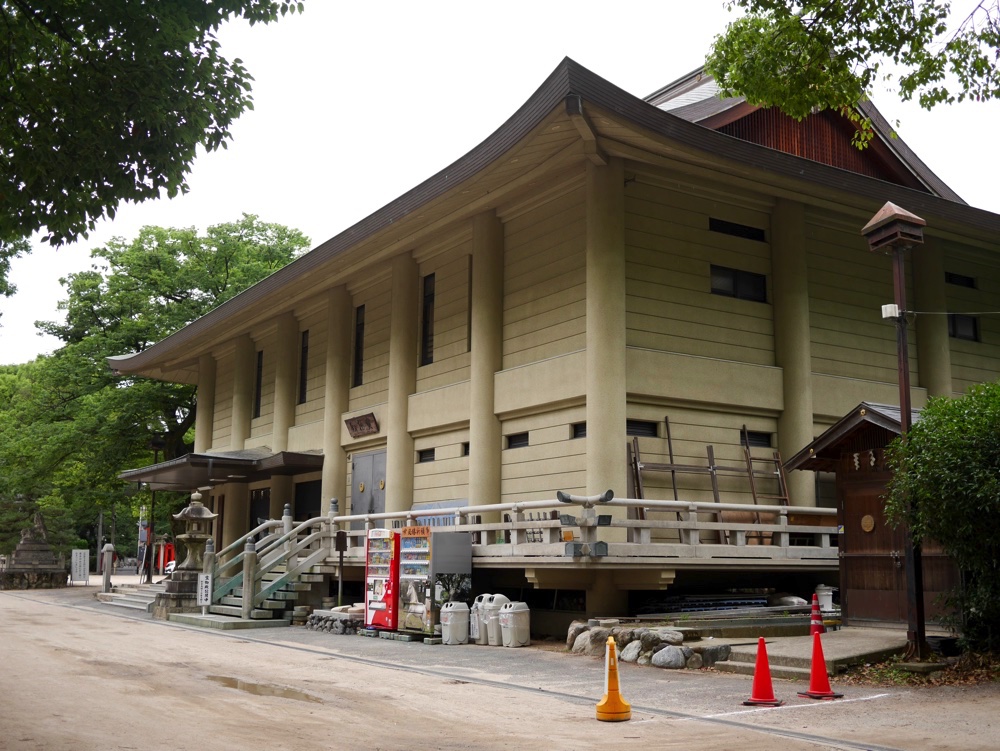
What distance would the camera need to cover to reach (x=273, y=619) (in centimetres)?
2283

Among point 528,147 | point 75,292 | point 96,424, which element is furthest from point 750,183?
point 75,292

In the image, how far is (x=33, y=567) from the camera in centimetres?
4300

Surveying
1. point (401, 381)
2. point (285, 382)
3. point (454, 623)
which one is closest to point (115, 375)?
point (285, 382)

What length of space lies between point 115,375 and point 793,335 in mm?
30832

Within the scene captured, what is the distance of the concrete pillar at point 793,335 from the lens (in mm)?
21875

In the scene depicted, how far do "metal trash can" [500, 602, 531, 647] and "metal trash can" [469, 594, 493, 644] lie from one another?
15.4 inches

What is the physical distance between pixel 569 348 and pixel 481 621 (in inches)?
230

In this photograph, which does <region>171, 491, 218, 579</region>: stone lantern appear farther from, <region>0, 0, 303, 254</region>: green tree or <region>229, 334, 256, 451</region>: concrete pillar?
<region>0, 0, 303, 254</region>: green tree

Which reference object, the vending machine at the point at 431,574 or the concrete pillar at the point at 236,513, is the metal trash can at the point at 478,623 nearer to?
the vending machine at the point at 431,574

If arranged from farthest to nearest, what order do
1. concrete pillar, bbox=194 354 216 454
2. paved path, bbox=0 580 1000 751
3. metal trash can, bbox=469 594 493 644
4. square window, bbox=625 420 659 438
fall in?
concrete pillar, bbox=194 354 216 454 < square window, bbox=625 420 659 438 < metal trash can, bbox=469 594 493 644 < paved path, bbox=0 580 1000 751

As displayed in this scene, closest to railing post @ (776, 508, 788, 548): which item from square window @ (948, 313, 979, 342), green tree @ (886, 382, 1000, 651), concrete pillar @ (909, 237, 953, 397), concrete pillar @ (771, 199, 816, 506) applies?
concrete pillar @ (771, 199, 816, 506)

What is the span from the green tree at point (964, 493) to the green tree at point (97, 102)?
9.22m

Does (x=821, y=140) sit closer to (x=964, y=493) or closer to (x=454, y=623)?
(x=964, y=493)

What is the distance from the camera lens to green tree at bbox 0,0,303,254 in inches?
380
